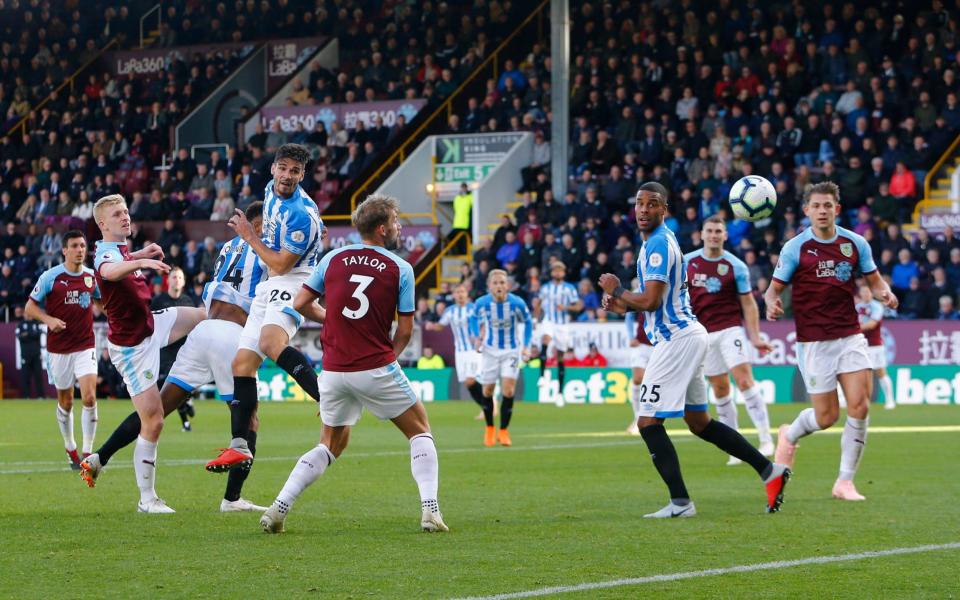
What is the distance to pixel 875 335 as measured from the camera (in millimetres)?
22656

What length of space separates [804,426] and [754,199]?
7.07 feet

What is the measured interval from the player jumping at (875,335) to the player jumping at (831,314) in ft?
35.5

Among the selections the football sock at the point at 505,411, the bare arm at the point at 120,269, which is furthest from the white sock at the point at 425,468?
the football sock at the point at 505,411

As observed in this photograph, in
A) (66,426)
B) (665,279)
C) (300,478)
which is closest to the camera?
(300,478)

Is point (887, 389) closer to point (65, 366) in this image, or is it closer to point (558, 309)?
point (558, 309)

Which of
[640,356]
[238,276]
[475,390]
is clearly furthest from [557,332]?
[238,276]

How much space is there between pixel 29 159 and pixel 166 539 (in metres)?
35.9

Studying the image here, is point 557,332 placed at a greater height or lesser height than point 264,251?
lesser

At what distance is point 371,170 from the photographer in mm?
37500

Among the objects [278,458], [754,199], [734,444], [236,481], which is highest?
[754,199]

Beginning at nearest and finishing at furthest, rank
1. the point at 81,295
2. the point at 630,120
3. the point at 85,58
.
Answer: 1. the point at 81,295
2. the point at 630,120
3. the point at 85,58

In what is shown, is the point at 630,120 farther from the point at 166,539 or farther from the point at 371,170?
the point at 166,539

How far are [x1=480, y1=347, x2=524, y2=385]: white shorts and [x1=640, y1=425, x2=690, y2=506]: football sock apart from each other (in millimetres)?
8939

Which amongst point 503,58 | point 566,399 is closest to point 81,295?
point 566,399
